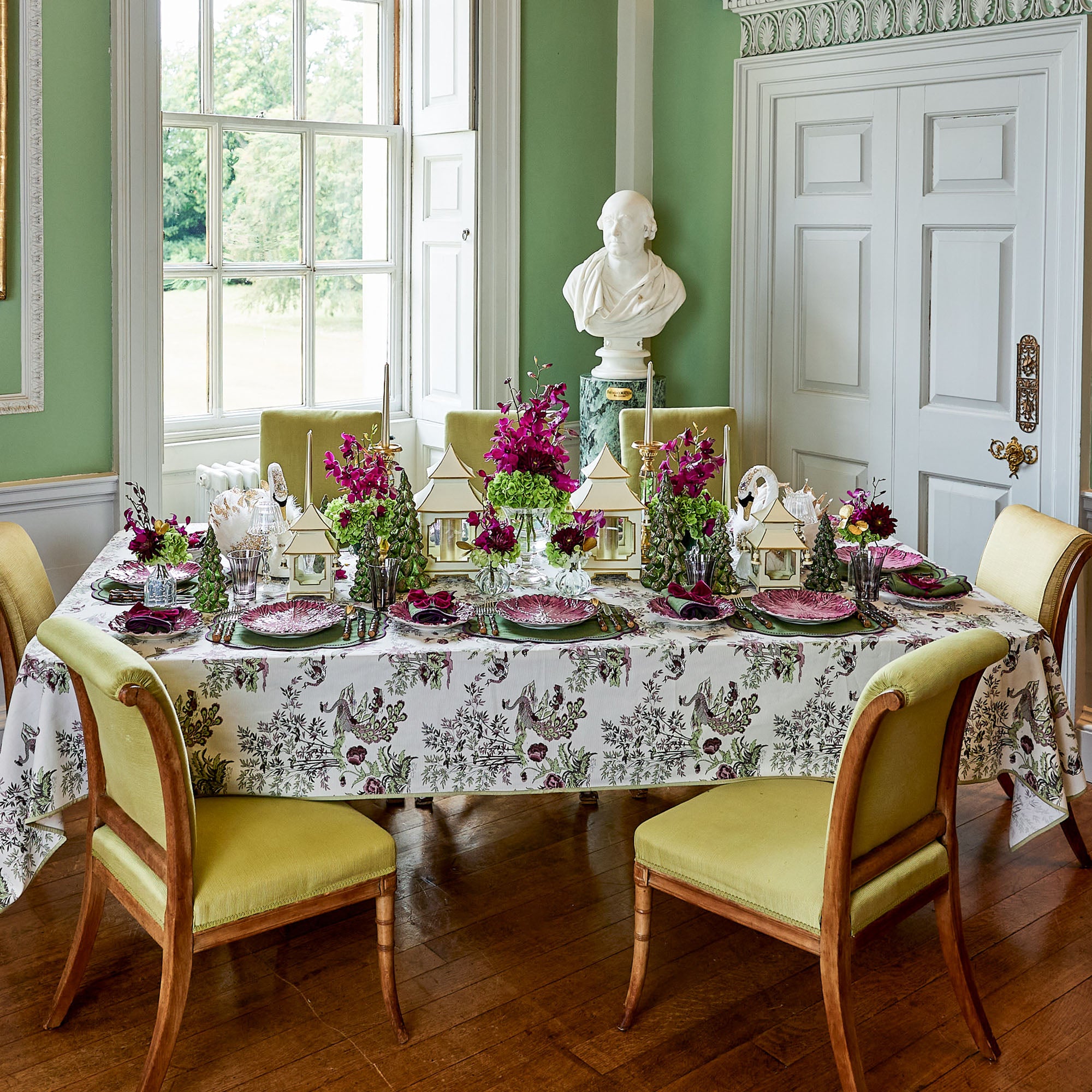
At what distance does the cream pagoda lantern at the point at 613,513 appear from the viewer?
296cm

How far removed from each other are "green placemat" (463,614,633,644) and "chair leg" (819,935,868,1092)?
753mm

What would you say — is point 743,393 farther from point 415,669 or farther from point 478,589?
point 415,669

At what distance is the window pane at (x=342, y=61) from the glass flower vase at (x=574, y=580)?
2604mm

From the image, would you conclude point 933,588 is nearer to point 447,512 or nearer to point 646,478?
point 646,478

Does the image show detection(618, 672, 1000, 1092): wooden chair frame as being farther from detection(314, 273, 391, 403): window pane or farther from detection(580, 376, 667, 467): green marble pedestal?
detection(314, 273, 391, 403): window pane

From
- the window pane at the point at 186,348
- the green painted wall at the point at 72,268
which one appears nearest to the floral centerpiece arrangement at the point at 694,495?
the green painted wall at the point at 72,268

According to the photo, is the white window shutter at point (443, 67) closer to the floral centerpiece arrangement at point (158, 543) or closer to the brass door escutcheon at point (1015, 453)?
the brass door escutcheon at point (1015, 453)

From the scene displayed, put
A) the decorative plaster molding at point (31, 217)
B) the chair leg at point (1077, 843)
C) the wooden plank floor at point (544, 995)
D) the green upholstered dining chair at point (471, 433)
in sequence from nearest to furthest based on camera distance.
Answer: the wooden plank floor at point (544, 995), the chair leg at point (1077, 843), the decorative plaster molding at point (31, 217), the green upholstered dining chair at point (471, 433)

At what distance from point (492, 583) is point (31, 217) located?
1.87 metres

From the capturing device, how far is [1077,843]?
321 centimetres

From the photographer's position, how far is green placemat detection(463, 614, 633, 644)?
8.46 ft

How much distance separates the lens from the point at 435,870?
124 inches

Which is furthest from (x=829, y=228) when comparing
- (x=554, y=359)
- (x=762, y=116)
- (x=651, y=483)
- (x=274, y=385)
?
(x=274, y=385)

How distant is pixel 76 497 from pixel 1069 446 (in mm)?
2989
